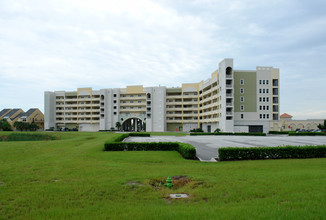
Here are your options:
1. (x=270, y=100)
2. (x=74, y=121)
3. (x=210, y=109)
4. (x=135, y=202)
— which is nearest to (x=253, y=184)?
(x=135, y=202)

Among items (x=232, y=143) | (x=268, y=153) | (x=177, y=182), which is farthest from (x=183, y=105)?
(x=177, y=182)

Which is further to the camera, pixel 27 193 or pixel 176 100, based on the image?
pixel 176 100

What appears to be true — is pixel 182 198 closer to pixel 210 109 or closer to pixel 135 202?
pixel 135 202

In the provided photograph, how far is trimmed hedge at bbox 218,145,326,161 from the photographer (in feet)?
58.2

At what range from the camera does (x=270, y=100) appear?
68312 millimetres

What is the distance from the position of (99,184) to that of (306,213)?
6.87m

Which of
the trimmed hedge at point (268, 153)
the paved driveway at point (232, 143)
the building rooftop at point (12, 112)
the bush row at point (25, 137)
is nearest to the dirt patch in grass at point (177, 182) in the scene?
the trimmed hedge at point (268, 153)

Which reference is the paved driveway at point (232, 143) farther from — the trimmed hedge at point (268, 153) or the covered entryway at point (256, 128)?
the covered entryway at point (256, 128)

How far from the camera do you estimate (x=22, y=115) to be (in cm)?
10462

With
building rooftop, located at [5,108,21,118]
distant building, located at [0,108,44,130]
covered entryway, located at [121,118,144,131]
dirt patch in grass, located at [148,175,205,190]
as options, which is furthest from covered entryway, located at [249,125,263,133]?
building rooftop, located at [5,108,21,118]

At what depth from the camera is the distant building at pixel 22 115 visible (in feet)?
337

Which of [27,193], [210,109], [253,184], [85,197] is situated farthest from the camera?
[210,109]

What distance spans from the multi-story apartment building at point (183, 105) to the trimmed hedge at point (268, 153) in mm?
46468

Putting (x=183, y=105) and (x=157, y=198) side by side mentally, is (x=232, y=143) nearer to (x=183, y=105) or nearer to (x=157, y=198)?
(x=157, y=198)
